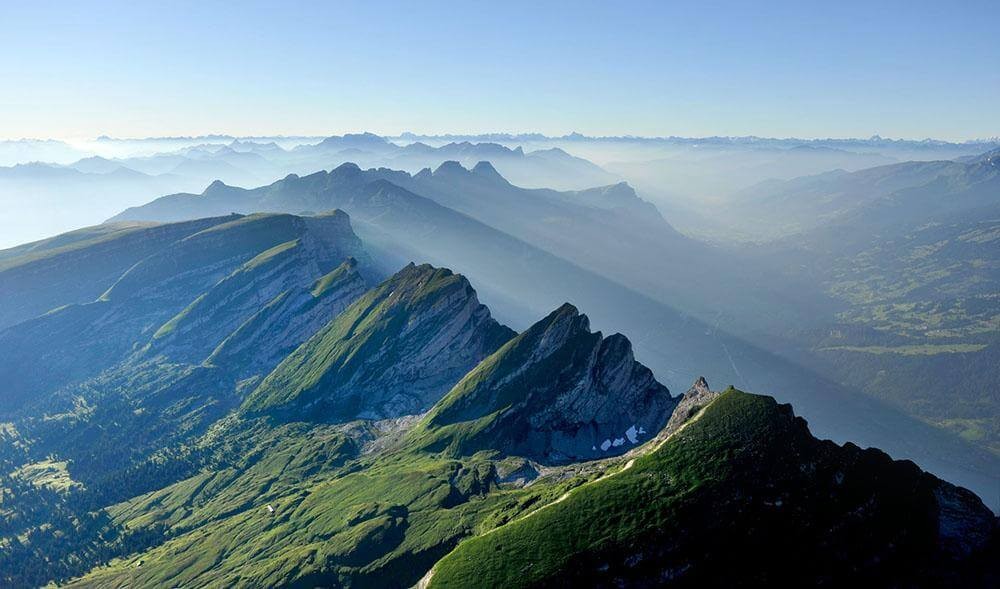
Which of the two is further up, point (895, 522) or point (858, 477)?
point (858, 477)

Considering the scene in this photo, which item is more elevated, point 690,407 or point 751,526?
point 690,407

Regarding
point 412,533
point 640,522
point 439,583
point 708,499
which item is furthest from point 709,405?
point 412,533

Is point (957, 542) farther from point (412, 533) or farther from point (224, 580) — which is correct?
point (224, 580)

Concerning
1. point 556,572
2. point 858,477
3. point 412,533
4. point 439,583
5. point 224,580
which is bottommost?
point 224,580

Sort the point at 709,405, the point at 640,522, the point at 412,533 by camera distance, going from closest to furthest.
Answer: the point at 640,522, the point at 709,405, the point at 412,533

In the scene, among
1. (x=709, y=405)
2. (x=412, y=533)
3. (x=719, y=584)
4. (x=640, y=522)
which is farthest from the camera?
(x=412, y=533)

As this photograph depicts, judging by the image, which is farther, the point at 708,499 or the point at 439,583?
the point at 439,583

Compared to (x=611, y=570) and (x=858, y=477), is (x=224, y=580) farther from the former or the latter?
(x=858, y=477)

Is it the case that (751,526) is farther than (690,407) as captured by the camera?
No

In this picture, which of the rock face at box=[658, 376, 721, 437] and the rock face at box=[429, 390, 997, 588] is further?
the rock face at box=[658, 376, 721, 437]

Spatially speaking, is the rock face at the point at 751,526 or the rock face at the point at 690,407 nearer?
the rock face at the point at 751,526
